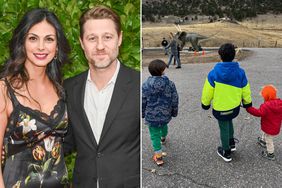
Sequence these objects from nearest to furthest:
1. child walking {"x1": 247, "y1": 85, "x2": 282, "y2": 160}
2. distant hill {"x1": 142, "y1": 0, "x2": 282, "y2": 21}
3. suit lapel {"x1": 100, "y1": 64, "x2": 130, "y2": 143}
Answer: suit lapel {"x1": 100, "y1": 64, "x2": 130, "y2": 143}, child walking {"x1": 247, "y1": 85, "x2": 282, "y2": 160}, distant hill {"x1": 142, "y1": 0, "x2": 282, "y2": 21}

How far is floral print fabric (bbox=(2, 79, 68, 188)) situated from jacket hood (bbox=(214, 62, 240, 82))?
199 centimetres

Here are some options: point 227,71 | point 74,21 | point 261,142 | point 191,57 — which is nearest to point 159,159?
point 227,71

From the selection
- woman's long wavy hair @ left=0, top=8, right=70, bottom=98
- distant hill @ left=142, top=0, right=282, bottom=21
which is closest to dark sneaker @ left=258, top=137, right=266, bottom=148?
woman's long wavy hair @ left=0, top=8, right=70, bottom=98

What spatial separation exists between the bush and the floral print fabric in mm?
297

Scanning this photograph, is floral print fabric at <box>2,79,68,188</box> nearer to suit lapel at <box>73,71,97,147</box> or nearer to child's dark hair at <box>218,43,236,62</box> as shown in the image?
suit lapel at <box>73,71,97,147</box>

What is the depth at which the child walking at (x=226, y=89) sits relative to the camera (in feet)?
11.1

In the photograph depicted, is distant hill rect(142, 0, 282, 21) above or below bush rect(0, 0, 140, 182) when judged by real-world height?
below

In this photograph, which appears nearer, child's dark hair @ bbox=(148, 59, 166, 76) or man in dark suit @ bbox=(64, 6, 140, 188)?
man in dark suit @ bbox=(64, 6, 140, 188)

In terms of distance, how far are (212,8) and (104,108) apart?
38826 millimetres

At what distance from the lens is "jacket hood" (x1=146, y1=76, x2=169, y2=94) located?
338 cm

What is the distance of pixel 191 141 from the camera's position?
4156 millimetres

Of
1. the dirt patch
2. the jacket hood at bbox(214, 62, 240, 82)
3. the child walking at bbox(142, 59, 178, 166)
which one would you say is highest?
the jacket hood at bbox(214, 62, 240, 82)

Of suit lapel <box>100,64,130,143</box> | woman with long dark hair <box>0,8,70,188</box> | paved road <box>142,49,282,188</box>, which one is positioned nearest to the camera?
woman with long dark hair <box>0,8,70,188</box>

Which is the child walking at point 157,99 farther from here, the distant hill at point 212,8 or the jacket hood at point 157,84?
the distant hill at point 212,8
